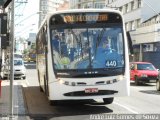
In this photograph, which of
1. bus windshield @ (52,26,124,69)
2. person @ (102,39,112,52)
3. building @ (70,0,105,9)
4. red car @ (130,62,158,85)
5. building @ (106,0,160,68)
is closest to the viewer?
bus windshield @ (52,26,124,69)

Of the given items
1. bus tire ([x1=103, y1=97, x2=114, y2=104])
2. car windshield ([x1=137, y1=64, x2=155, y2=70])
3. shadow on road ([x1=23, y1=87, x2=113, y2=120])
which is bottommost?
shadow on road ([x1=23, y1=87, x2=113, y2=120])

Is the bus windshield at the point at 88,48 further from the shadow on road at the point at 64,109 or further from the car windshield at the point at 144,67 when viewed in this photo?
the car windshield at the point at 144,67

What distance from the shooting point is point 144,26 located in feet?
189

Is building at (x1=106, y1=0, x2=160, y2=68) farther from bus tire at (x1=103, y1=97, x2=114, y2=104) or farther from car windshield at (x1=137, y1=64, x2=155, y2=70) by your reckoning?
bus tire at (x1=103, y1=97, x2=114, y2=104)

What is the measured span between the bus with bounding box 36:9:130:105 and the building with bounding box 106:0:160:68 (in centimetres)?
3528

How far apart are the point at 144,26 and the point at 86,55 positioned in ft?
144

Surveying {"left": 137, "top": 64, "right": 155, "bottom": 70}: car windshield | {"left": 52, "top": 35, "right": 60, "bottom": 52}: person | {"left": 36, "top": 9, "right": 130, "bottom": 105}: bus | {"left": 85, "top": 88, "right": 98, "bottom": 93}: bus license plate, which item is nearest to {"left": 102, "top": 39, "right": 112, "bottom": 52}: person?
{"left": 36, "top": 9, "right": 130, "bottom": 105}: bus

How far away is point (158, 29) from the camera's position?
51.6 meters

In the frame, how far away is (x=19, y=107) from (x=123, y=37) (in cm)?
416

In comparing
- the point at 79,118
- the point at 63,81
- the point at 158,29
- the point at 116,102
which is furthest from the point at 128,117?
the point at 158,29

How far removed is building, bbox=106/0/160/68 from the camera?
53.8 metres

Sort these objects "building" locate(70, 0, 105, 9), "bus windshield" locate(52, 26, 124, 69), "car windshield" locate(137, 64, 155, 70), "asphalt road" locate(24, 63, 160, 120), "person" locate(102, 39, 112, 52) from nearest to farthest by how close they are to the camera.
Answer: "asphalt road" locate(24, 63, 160, 120), "bus windshield" locate(52, 26, 124, 69), "person" locate(102, 39, 112, 52), "car windshield" locate(137, 64, 155, 70), "building" locate(70, 0, 105, 9)

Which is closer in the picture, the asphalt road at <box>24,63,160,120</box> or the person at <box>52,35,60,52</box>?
the asphalt road at <box>24,63,160,120</box>

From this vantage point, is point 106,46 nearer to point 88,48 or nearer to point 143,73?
point 88,48
